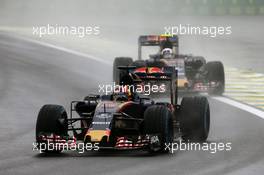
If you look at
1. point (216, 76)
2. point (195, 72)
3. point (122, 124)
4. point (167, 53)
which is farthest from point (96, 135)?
point (167, 53)

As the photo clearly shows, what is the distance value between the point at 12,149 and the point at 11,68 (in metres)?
17.0

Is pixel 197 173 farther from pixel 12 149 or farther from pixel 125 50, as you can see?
pixel 125 50

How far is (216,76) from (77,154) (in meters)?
12.0

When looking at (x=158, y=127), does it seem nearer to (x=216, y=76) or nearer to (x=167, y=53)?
(x=216, y=76)

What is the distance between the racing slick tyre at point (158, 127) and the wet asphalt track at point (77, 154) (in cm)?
20

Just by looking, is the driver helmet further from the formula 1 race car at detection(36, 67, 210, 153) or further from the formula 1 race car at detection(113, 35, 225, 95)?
the formula 1 race car at detection(36, 67, 210, 153)

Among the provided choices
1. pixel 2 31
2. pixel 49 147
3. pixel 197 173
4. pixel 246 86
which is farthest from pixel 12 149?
pixel 2 31

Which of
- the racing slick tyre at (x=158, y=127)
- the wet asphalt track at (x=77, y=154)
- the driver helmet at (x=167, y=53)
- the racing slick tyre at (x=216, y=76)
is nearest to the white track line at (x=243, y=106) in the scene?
the wet asphalt track at (x=77, y=154)

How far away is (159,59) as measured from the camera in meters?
30.1

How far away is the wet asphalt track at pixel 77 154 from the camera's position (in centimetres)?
1636

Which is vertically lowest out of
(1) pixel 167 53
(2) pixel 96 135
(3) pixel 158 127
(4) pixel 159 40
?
(2) pixel 96 135

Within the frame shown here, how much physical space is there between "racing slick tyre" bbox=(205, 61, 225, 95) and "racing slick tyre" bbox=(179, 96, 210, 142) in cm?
990

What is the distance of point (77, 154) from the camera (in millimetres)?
18016

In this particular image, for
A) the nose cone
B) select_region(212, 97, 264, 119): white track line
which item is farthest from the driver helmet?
the nose cone
